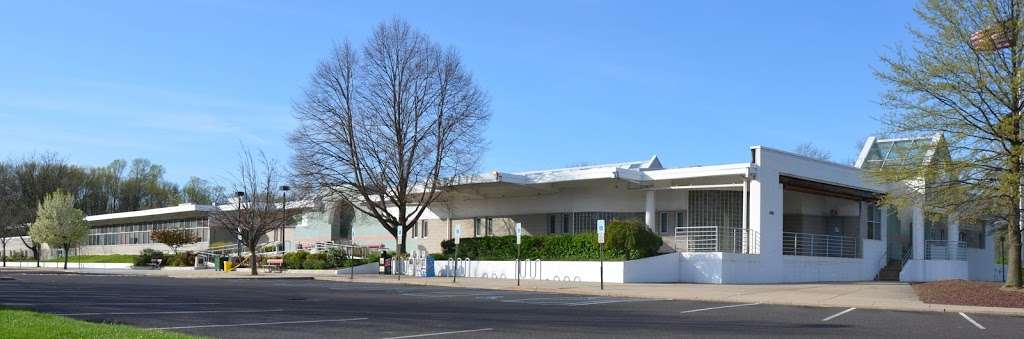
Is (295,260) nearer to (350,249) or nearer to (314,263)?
(314,263)

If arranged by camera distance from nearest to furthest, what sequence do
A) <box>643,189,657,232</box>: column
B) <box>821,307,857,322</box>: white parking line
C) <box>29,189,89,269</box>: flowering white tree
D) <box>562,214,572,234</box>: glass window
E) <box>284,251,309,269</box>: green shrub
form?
<box>821,307,857,322</box>: white parking line < <box>643,189,657,232</box>: column < <box>562,214,572,234</box>: glass window < <box>284,251,309,269</box>: green shrub < <box>29,189,89,269</box>: flowering white tree

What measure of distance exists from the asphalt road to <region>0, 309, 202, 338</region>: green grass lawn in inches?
45.7

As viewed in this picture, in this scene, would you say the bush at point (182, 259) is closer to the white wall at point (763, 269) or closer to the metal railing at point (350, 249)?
the metal railing at point (350, 249)

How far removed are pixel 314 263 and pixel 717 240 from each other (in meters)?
20.7

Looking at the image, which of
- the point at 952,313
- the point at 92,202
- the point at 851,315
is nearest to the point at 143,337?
the point at 851,315

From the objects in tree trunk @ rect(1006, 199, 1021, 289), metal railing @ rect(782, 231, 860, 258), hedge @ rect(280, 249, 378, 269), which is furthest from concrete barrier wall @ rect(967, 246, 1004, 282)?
hedge @ rect(280, 249, 378, 269)

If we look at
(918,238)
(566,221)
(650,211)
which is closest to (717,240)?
(650,211)

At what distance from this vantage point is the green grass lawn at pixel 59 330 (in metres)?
11.5

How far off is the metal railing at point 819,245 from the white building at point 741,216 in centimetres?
6

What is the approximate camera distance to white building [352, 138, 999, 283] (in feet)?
116

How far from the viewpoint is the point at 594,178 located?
3866 cm

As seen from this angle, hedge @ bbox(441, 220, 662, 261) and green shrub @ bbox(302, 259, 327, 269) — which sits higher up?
hedge @ bbox(441, 220, 662, 261)

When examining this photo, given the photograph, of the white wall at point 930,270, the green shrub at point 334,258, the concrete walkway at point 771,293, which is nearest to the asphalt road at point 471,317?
the concrete walkway at point 771,293

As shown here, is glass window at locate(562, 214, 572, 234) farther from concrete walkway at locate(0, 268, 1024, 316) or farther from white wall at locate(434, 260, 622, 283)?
concrete walkway at locate(0, 268, 1024, 316)
